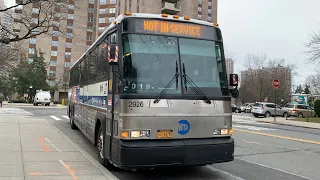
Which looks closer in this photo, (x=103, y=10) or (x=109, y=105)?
(x=109, y=105)

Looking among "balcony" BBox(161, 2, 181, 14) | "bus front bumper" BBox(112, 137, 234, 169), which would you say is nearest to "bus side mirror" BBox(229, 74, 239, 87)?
"bus front bumper" BBox(112, 137, 234, 169)

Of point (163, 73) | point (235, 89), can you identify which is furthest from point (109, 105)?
point (235, 89)

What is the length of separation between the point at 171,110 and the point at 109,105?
54.3 inches

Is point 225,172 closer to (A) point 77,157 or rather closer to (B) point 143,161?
(B) point 143,161

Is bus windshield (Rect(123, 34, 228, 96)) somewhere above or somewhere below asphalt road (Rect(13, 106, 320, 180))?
above

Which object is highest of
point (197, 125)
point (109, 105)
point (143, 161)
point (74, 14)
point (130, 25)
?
point (74, 14)

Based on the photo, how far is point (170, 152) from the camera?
5.31 metres

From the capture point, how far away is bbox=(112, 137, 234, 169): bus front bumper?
5.14 m

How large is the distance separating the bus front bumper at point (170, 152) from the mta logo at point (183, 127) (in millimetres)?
166

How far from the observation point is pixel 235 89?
21.5 feet

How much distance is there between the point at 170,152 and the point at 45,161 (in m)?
3.28

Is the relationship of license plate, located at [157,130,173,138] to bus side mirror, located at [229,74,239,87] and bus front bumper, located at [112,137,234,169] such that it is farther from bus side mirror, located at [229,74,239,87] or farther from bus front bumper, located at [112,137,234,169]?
bus side mirror, located at [229,74,239,87]

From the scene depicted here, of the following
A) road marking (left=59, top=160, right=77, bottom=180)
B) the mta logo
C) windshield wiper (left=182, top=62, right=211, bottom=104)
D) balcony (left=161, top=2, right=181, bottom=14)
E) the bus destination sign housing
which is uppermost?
balcony (left=161, top=2, right=181, bottom=14)

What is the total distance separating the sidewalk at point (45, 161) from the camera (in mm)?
5637
